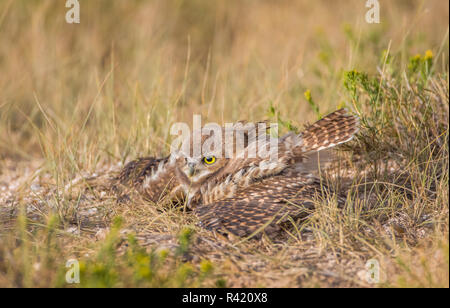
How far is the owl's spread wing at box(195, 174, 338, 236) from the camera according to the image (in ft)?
9.82

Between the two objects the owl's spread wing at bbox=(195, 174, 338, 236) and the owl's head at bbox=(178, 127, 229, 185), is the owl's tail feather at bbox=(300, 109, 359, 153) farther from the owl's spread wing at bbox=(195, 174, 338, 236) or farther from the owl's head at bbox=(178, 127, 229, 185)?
the owl's head at bbox=(178, 127, 229, 185)

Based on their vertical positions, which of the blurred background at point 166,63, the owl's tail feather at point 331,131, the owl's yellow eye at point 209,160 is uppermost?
the blurred background at point 166,63

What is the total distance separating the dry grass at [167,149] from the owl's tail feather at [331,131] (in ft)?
1.09

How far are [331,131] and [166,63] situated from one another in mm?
3090

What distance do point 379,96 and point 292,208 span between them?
151cm

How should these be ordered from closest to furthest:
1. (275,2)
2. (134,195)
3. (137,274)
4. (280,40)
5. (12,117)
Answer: (137,274) → (134,195) → (12,117) → (280,40) → (275,2)

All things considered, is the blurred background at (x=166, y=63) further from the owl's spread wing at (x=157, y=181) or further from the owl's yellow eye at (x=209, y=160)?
the owl's spread wing at (x=157, y=181)

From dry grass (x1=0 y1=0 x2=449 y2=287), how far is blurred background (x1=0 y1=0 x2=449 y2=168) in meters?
0.03

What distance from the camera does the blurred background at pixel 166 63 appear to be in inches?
185

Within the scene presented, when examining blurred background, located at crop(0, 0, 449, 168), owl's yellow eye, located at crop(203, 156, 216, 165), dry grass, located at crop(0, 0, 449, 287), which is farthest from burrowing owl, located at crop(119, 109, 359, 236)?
blurred background, located at crop(0, 0, 449, 168)

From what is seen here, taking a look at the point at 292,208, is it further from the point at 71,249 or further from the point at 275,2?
the point at 275,2

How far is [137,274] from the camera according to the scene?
2408 mm

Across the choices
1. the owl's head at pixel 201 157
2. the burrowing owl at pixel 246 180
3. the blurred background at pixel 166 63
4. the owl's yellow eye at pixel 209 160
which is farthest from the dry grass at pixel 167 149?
the owl's yellow eye at pixel 209 160

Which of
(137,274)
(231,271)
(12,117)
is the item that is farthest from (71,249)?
(12,117)
